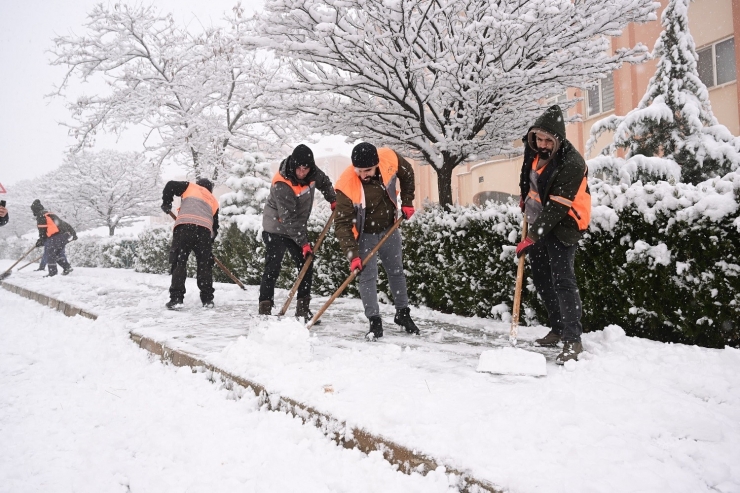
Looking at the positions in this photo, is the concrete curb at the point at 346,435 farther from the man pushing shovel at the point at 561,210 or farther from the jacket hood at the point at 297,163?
the jacket hood at the point at 297,163

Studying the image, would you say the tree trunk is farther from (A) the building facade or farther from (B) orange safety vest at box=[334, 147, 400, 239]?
(B) orange safety vest at box=[334, 147, 400, 239]

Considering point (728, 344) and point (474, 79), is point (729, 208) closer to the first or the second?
point (728, 344)

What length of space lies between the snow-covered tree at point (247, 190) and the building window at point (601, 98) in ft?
31.3

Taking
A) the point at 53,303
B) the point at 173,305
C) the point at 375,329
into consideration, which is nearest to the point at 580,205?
the point at 375,329

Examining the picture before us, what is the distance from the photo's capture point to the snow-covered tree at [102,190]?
937 inches

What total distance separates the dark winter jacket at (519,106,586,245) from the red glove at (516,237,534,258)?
0.22 feet

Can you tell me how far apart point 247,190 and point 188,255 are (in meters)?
6.15

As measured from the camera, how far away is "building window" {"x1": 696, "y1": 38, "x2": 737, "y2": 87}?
9.70m

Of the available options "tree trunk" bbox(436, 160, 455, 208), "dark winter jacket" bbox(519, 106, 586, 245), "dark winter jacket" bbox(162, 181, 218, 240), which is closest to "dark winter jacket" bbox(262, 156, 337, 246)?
"dark winter jacket" bbox(162, 181, 218, 240)

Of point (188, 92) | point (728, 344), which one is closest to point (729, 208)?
point (728, 344)

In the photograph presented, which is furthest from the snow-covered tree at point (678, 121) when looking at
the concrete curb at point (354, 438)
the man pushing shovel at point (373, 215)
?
the concrete curb at point (354, 438)

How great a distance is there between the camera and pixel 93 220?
26609 millimetres

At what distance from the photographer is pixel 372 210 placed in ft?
12.6

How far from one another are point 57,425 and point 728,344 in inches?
176
